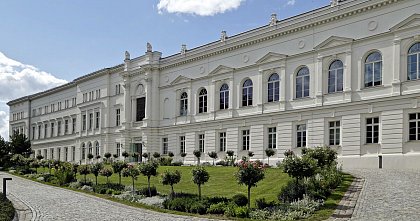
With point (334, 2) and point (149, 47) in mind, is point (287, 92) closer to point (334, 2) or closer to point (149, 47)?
point (334, 2)

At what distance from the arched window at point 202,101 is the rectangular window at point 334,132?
50.2 feet

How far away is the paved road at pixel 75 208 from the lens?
17891 mm

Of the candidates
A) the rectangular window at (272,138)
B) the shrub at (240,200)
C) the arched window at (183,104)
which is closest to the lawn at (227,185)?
the shrub at (240,200)

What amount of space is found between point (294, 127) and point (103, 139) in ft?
101

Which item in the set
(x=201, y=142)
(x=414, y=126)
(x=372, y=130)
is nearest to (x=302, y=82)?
(x=372, y=130)

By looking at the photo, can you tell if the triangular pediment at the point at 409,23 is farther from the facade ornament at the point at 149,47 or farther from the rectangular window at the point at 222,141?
the facade ornament at the point at 149,47

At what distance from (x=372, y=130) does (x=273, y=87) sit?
399 inches

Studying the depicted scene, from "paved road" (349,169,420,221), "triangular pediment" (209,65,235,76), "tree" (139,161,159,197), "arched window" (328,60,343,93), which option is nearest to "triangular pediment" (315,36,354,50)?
"arched window" (328,60,343,93)

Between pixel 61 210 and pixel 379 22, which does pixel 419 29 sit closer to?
pixel 379 22

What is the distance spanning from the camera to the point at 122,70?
58500 mm

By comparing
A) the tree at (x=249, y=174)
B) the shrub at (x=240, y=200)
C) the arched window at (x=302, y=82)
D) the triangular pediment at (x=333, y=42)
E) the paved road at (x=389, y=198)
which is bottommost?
the shrub at (x=240, y=200)

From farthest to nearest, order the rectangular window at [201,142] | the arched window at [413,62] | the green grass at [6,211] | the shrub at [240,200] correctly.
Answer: the rectangular window at [201,142]
the arched window at [413,62]
the shrub at [240,200]
the green grass at [6,211]

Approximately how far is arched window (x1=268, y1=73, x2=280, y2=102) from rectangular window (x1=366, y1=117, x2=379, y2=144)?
29.4 feet

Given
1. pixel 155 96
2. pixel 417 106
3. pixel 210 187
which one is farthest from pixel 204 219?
pixel 155 96
